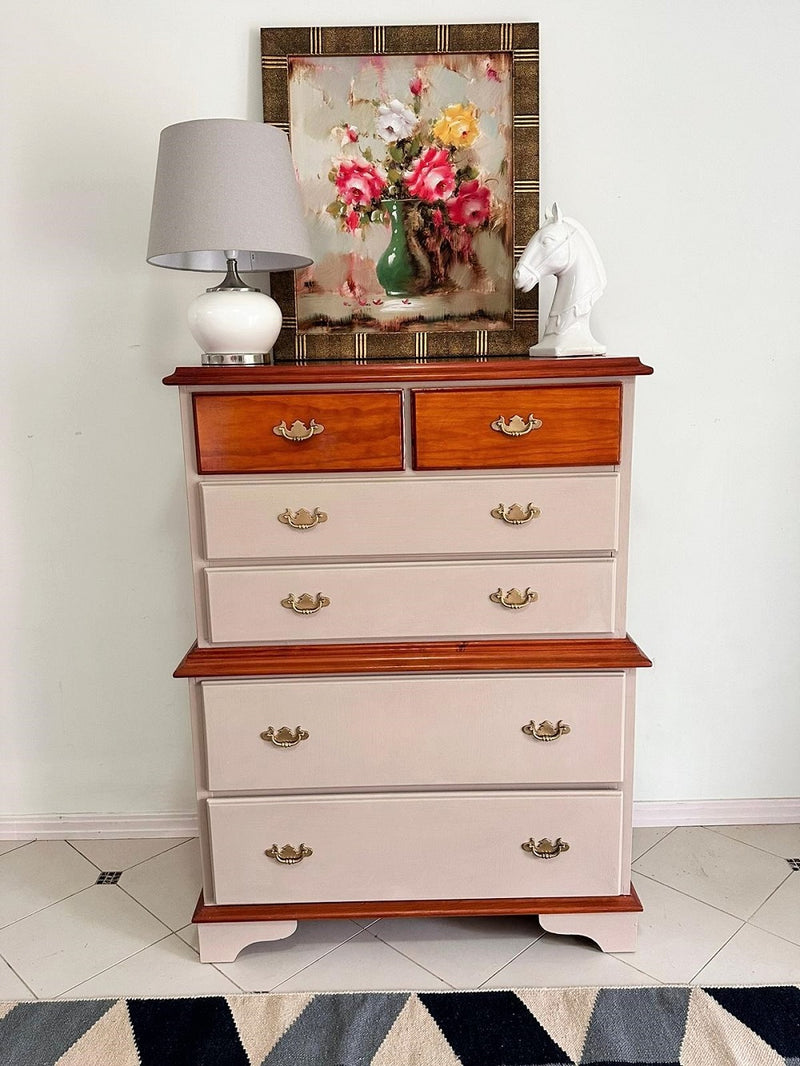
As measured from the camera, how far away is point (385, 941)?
1.87m

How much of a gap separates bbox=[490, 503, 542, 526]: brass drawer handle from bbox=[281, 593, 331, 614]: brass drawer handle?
1.31ft

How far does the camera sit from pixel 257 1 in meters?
1.95

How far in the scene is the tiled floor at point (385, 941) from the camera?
175cm

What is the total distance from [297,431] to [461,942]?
124cm

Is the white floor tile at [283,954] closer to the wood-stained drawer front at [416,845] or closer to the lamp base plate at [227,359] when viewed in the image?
the wood-stained drawer front at [416,845]

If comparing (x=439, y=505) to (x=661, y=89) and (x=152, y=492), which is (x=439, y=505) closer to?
(x=152, y=492)

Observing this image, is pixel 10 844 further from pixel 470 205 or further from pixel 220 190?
pixel 470 205

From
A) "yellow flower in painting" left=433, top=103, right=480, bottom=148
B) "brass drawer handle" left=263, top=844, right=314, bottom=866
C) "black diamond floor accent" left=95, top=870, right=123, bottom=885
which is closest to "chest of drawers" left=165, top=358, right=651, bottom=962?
"brass drawer handle" left=263, top=844, right=314, bottom=866

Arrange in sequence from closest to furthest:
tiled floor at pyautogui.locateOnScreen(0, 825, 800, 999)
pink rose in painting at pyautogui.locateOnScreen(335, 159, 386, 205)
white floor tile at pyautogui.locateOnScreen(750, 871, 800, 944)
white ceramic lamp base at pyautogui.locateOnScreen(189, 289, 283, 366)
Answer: white ceramic lamp base at pyautogui.locateOnScreen(189, 289, 283, 366), tiled floor at pyautogui.locateOnScreen(0, 825, 800, 999), white floor tile at pyautogui.locateOnScreen(750, 871, 800, 944), pink rose in painting at pyautogui.locateOnScreen(335, 159, 386, 205)

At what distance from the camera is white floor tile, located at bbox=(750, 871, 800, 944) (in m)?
1.89

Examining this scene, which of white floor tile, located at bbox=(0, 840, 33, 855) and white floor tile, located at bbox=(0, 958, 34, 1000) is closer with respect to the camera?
→ white floor tile, located at bbox=(0, 958, 34, 1000)

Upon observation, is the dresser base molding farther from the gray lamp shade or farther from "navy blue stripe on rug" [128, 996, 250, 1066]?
the gray lamp shade

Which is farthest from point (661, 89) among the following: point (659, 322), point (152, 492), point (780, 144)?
point (152, 492)

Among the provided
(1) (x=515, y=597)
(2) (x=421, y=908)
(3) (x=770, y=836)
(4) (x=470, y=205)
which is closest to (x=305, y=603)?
(1) (x=515, y=597)
